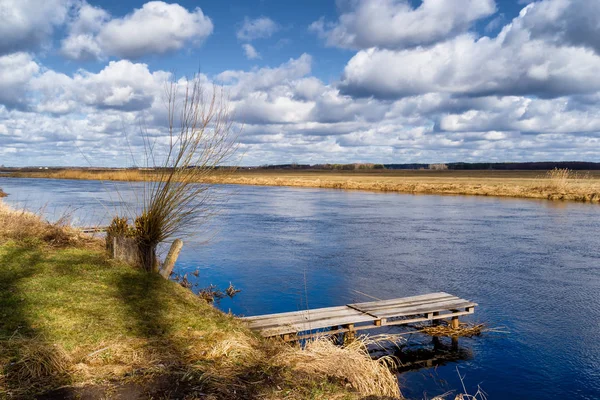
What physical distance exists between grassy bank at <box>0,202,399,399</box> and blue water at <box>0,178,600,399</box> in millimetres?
2129

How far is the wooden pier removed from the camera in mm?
8344

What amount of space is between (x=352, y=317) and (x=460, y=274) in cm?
640

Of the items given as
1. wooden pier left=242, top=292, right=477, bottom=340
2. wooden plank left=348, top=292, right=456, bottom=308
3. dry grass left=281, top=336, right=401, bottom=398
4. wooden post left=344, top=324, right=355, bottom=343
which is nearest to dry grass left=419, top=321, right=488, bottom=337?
wooden pier left=242, top=292, right=477, bottom=340

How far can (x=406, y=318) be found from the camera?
1044cm

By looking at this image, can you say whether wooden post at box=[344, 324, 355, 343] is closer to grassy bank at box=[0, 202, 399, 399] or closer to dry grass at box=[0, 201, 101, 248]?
grassy bank at box=[0, 202, 399, 399]

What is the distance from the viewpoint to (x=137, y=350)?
5836mm

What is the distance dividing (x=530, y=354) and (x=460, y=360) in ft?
4.16

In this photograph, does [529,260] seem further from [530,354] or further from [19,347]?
[19,347]

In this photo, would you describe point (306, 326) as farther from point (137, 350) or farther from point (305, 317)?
point (137, 350)

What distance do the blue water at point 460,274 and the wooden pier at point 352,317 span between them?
0.67 meters

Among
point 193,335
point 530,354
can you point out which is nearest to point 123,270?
point 193,335

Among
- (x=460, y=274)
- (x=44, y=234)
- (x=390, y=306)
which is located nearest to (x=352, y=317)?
(x=390, y=306)

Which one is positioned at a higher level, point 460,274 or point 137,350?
A: point 137,350

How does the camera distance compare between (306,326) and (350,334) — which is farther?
(350,334)
